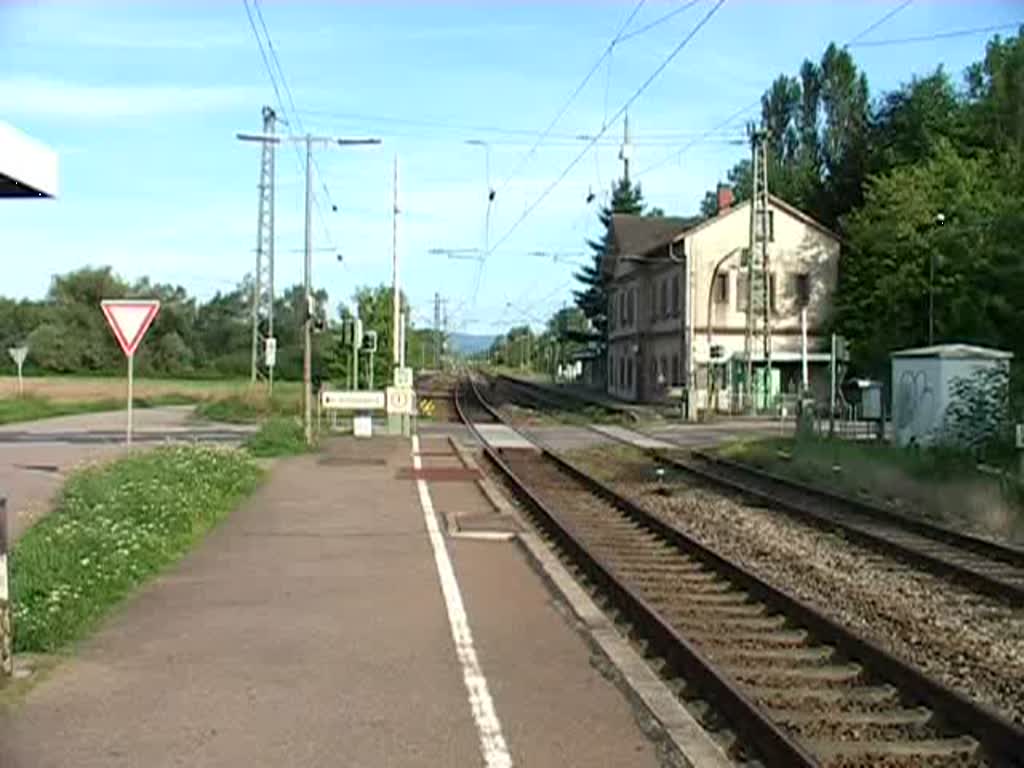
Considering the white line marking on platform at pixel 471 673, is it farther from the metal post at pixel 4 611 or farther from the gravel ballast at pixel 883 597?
the gravel ballast at pixel 883 597

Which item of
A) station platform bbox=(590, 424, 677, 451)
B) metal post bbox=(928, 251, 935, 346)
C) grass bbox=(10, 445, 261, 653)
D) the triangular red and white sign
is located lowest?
station platform bbox=(590, 424, 677, 451)

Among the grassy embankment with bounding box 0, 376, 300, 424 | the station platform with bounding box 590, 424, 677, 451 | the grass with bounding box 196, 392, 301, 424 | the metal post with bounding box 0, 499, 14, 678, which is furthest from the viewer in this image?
the grassy embankment with bounding box 0, 376, 300, 424

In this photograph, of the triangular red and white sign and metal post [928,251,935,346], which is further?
metal post [928,251,935,346]

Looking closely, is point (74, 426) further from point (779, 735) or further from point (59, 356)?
point (59, 356)

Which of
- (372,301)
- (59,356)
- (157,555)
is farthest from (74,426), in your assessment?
(59,356)

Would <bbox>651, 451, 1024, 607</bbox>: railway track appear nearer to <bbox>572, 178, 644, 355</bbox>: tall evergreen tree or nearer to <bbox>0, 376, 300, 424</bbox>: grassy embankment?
<bbox>0, 376, 300, 424</bbox>: grassy embankment

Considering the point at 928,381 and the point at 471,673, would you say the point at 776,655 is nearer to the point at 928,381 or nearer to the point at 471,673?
the point at 471,673

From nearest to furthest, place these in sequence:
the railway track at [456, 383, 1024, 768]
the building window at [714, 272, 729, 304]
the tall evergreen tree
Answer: the railway track at [456, 383, 1024, 768] < the building window at [714, 272, 729, 304] < the tall evergreen tree

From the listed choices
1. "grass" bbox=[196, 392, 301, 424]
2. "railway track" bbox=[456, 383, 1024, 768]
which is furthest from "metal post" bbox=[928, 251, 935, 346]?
"railway track" bbox=[456, 383, 1024, 768]

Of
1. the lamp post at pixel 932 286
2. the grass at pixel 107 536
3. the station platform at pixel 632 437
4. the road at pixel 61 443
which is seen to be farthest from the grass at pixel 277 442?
the lamp post at pixel 932 286

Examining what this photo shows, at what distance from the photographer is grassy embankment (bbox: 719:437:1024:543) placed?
19.2 metres

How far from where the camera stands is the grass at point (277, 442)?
1226 inches

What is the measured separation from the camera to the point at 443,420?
53.5m

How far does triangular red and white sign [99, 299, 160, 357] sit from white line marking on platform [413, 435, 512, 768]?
600cm
